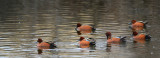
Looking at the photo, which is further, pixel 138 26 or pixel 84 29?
pixel 138 26

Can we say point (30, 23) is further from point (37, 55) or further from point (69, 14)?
point (37, 55)

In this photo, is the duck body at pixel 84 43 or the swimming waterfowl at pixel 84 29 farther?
the swimming waterfowl at pixel 84 29

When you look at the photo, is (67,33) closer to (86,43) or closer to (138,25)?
(86,43)

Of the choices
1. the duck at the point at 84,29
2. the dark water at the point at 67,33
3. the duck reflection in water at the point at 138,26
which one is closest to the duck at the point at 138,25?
the duck reflection in water at the point at 138,26

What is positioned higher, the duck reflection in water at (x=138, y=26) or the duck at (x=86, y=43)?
the duck at (x=86, y=43)

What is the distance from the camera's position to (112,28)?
26.4 meters

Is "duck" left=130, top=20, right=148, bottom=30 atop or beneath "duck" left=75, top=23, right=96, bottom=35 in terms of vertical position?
beneath

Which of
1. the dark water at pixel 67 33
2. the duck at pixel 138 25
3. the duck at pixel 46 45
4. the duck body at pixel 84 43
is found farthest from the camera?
the duck at pixel 138 25

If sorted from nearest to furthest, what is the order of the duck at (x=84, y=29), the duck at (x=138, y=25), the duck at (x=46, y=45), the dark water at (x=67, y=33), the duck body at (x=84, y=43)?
the dark water at (x=67, y=33), the duck at (x=46, y=45), the duck body at (x=84, y=43), the duck at (x=84, y=29), the duck at (x=138, y=25)

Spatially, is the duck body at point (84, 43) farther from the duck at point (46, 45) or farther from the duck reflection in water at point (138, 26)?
the duck reflection in water at point (138, 26)

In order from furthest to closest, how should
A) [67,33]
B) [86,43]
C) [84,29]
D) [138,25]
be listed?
[138,25], [84,29], [67,33], [86,43]

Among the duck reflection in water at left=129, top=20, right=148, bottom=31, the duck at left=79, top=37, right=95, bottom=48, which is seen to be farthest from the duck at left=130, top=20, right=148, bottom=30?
the duck at left=79, top=37, right=95, bottom=48

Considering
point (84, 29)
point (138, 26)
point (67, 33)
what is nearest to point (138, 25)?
point (138, 26)

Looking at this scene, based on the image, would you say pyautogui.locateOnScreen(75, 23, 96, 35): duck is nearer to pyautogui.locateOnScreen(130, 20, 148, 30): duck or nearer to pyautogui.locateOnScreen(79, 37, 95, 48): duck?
pyautogui.locateOnScreen(130, 20, 148, 30): duck
